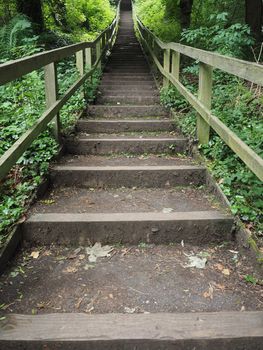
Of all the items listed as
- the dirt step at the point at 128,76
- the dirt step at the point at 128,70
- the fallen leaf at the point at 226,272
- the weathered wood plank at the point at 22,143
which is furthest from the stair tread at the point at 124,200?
the dirt step at the point at 128,70

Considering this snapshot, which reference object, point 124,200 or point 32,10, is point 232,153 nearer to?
point 124,200

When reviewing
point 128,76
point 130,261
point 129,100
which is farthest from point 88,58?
point 130,261

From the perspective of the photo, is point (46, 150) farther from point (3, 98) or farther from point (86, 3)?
point (86, 3)

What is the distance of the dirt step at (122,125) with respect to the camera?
5.56 metres

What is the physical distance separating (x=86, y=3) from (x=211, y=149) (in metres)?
17.9

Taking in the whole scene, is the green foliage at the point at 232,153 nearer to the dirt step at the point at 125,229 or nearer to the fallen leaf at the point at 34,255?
the dirt step at the point at 125,229

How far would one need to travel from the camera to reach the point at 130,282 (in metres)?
2.61

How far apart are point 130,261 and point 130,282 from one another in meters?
0.26

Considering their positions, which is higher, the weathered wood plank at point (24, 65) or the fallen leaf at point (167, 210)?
the weathered wood plank at point (24, 65)

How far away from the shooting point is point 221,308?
7.76ft

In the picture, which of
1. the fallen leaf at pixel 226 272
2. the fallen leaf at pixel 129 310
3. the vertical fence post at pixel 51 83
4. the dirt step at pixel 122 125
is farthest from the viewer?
the dirt step at pixel 122 125

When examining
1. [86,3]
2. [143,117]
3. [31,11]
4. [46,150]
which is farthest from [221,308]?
[86,3]

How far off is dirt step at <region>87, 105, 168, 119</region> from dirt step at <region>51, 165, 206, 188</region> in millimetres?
2553

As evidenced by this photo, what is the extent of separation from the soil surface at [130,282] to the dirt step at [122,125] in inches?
113
